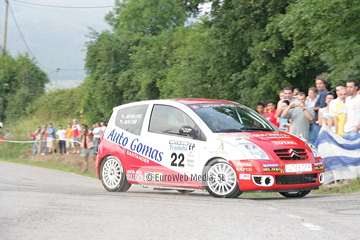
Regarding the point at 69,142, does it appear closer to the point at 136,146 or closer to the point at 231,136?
the point at 136,146

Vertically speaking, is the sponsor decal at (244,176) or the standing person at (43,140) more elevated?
the standing person at (43,140)

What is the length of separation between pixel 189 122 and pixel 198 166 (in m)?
0.88

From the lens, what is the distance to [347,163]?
12578mm

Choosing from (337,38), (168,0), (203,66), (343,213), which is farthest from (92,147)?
(168,0)

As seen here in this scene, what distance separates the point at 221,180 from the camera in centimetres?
1034

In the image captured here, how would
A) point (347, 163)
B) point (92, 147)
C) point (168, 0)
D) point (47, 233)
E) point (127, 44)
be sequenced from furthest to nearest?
point (168, 0) < point (127, 44) < point (92, 147) < point (347, 163) < point (47, 233)

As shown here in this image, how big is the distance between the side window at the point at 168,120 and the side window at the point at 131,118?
33 centimetres

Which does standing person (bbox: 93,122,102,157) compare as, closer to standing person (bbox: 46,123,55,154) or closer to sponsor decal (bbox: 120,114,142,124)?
standing person (bbox: 46,123,55,154)

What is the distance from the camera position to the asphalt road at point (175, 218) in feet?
22.1

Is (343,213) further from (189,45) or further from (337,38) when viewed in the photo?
(189,45)

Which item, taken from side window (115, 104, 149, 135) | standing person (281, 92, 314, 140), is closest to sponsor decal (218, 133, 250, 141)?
side window (115, 104, 149, 135)

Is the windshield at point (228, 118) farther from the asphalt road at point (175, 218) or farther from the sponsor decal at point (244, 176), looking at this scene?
the asphalt road at point (175, 218)

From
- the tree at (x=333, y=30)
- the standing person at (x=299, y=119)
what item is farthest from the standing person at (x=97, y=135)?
the standing person at (x=299, y=119)

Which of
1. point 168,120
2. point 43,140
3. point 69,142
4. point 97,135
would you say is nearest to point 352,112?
point 168,120
